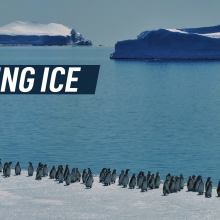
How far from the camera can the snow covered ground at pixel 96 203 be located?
55.7 ft

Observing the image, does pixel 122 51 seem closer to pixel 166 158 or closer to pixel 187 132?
pixel 187 132

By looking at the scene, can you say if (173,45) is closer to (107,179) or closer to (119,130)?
(119,130)

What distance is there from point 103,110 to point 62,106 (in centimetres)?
582

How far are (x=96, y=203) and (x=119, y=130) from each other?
22504mm

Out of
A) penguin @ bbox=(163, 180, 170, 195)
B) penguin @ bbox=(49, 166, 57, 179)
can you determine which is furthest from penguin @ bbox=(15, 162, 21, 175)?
penguin @ bbox=(163, 180, 170, 195)

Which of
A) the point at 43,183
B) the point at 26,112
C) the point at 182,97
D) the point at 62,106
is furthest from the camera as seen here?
the point at 182,97

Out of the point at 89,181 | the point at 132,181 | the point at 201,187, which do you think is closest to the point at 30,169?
the point at 89,181

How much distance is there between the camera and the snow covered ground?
1697cm

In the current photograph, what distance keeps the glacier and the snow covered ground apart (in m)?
81.9

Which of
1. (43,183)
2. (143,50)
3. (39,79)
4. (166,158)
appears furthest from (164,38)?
(43,183)

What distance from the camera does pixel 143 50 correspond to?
10531cm

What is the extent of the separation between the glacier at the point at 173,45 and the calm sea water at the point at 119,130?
28554mm

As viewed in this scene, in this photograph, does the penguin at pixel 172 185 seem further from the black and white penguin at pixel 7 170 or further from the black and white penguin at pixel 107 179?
the black and white penguin at pixel 7 170

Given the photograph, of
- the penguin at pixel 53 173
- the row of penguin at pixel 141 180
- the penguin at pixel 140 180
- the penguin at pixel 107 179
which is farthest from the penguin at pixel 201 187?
the penguin at pixel 53 173
